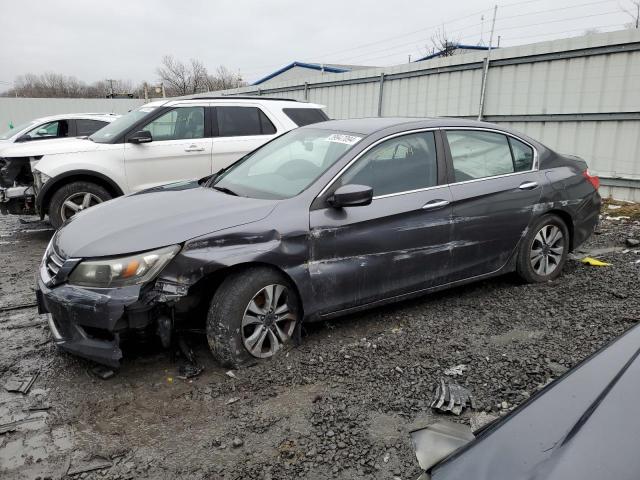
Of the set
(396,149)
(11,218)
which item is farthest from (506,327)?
(11,218)

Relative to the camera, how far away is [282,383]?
10.4ft

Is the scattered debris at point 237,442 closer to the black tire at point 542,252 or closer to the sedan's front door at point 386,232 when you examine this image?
the sedan's front door at point 386,232

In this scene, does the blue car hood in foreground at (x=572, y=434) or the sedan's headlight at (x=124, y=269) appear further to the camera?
the sedan's headlight at (x=124, y=269)

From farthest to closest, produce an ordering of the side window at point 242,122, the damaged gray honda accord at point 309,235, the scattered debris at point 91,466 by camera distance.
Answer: the side window at point 242,122
the damaged gray honda accord at point 309,235
the scattered debris at point 91,466

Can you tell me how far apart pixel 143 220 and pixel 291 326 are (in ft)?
4.06

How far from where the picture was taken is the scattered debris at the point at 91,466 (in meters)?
2.44

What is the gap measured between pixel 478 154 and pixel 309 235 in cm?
191

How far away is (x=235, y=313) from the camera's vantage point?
10.3ft

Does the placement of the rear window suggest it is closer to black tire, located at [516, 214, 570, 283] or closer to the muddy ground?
black tire, located at [516, 214, 570, 283]

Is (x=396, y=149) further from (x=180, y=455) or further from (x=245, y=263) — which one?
(x=180, y=455)

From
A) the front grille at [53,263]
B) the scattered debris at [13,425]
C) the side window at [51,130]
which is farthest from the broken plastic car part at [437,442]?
Result: the side window at [51,130]

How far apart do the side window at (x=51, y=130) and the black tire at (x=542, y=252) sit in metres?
10.2

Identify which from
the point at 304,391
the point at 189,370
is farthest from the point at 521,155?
the point at 189,370

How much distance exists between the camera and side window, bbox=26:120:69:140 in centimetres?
1107
